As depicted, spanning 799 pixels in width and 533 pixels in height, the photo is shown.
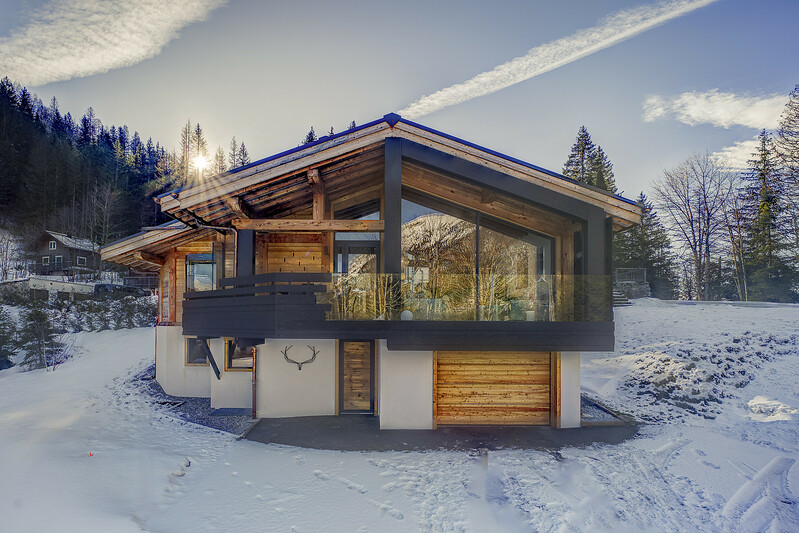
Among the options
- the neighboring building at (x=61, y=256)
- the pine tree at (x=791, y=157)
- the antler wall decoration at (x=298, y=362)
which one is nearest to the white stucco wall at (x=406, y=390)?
the antler wall decoration at (x=298, y=362)

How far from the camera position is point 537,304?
7594mm

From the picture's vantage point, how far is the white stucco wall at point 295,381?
903 cm

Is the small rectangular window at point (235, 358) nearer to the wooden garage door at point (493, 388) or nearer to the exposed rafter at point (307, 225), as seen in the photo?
the exposed rafter at point (307, 225)

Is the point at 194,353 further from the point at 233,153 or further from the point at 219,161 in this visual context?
the point at 233,153

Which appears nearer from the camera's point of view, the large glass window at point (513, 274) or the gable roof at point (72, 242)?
the large glass window at point (513, 274)

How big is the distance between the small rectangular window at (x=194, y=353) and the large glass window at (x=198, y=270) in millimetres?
1730

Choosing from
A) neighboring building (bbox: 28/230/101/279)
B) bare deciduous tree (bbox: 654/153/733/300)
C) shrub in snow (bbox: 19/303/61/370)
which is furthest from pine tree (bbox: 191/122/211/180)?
bare deciduous tree (bbox: 654/153/733/300)

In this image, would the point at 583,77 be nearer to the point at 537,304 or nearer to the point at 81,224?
the point at 537,304

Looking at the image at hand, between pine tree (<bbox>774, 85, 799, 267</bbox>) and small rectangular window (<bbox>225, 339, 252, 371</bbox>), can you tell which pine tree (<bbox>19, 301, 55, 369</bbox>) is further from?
pine tree (<bbox>774, 85, 799, 267</bbox>)

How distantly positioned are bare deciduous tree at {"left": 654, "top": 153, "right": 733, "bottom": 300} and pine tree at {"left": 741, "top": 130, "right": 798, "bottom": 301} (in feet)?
4.27

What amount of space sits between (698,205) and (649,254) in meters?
4.31

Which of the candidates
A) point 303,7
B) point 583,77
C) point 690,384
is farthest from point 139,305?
point 690,384

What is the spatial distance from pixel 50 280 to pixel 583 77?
115 ft

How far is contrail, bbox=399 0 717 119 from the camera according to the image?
10.4m
